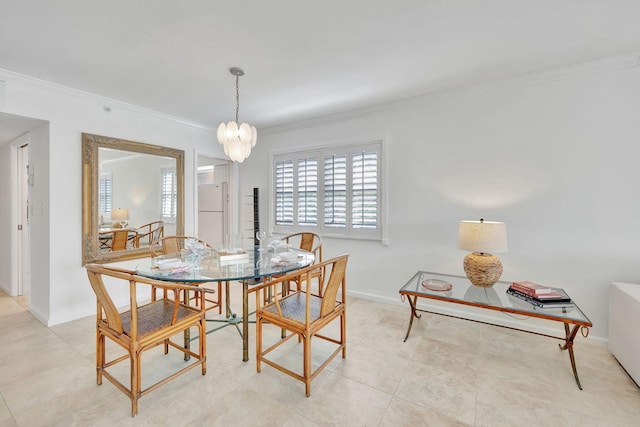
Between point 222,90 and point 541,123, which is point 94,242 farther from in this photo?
point 541,123

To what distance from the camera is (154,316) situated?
6.45 ft

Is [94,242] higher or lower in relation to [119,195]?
lower

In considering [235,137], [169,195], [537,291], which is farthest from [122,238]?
[537,291]

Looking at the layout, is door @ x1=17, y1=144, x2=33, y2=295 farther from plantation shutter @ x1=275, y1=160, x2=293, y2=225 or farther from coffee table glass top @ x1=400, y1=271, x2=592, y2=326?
coffee table glass top @ x1=400, y1=271, x2=592, y2=326

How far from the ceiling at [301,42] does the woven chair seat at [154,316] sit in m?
2.03

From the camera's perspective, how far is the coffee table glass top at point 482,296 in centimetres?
202

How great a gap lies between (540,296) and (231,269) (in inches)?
96.7

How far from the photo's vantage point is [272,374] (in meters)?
2.08

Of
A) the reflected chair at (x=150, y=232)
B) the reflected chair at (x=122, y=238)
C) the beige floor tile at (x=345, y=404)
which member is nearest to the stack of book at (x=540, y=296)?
the beige floor tile at (x=345, y=404)

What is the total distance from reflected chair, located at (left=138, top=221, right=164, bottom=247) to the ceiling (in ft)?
5.36

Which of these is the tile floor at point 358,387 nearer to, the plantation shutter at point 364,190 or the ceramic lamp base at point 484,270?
the ceramic lamp base at point 484,270

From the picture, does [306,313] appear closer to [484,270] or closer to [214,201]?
[484,270]

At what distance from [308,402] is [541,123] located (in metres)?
3.16

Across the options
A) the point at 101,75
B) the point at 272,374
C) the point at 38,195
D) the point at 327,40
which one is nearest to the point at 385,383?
the point at 272,374
